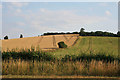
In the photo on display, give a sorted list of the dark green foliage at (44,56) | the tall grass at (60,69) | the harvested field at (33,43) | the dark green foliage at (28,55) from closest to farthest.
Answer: the tall grass at (60,69)
the dark green foliage at (44,56)
the dark green foliage at (28,55)
the harvested field at (33,43)

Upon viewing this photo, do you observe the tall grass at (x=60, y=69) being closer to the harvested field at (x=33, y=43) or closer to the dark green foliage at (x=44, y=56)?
the dark green foliage at (x=44, y=56)

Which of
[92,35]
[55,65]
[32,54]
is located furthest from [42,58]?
[92,35]

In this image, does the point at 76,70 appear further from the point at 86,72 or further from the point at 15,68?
the point at 15,68

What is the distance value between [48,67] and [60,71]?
3.15 ft

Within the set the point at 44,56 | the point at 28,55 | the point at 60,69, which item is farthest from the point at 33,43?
the point at 60,69

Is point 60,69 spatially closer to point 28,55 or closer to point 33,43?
point 28,55

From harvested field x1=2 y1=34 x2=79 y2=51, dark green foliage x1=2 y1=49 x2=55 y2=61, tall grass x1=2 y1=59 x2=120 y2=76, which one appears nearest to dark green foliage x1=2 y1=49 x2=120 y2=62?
dark green foliage x1=2 y1=49 x2=55 y2=61

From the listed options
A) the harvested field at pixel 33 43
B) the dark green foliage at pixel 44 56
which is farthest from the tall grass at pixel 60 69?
the harvested field at pixel 33 43

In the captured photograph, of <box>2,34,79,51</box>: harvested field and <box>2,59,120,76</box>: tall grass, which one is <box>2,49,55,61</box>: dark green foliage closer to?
<box>2,59,120,76</box>: tall grass

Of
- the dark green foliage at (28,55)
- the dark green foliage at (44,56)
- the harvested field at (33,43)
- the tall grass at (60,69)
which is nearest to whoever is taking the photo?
the tall grass at (60,69)

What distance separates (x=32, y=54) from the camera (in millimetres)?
16141

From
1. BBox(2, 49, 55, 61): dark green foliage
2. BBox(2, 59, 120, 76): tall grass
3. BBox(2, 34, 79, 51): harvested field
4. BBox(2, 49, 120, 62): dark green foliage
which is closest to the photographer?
BBox(2, 59, 120, 76): tall grass

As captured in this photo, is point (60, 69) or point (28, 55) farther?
point (28, 55)

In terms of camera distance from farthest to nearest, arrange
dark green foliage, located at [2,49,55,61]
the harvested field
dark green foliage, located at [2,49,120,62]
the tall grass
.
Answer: the harvested field → dark green foliage, located at [2,49,55,61] → dark green foliage, located at [2,49,120,62] → the tall grass
